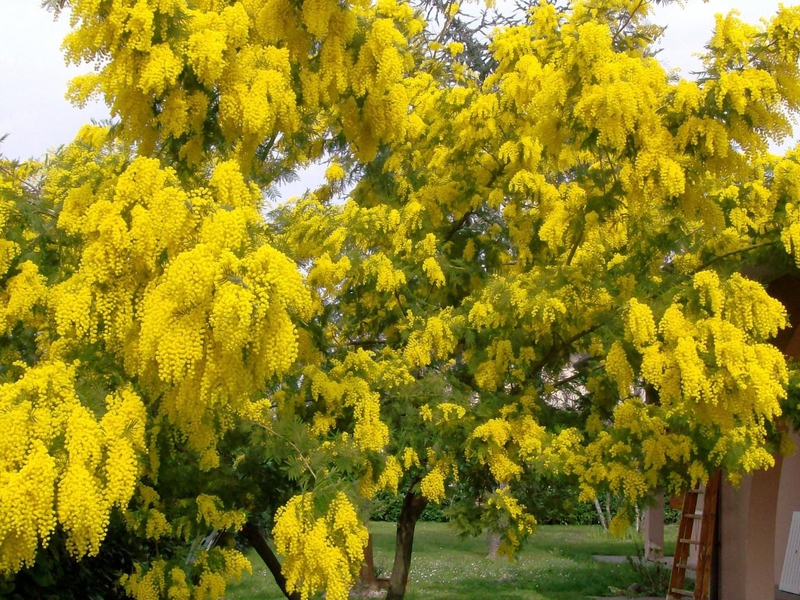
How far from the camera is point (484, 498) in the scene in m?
7.90

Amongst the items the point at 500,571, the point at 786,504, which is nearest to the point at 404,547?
the point at 786,504

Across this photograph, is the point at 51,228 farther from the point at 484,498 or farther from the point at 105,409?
the point at 484,498

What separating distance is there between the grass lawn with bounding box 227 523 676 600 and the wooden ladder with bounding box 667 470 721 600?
2.01 metres

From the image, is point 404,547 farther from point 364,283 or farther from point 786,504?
point 786,504

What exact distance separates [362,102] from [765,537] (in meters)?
6.63

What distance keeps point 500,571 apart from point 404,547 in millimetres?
8138

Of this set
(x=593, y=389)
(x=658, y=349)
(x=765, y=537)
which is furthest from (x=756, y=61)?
(x=765, y=537)

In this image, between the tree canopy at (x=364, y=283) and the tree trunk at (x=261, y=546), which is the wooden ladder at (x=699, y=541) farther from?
the tree trunk at (x=261, y=546)

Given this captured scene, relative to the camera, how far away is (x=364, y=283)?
6.93 m

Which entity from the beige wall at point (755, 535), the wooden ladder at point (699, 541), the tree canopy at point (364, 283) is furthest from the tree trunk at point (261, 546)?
the beige wall at point (755, 535)

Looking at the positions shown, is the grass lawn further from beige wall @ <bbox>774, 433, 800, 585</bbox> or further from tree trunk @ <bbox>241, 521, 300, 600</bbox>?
tree trunk @ <bbox>241, 521, 300, 600</bbox>

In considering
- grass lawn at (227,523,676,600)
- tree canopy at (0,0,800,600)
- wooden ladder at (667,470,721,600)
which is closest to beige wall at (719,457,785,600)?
wooden ladder at (667,470,721,600)

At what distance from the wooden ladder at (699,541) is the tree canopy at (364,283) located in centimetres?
276

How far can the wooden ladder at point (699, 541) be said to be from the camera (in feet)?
32.6
